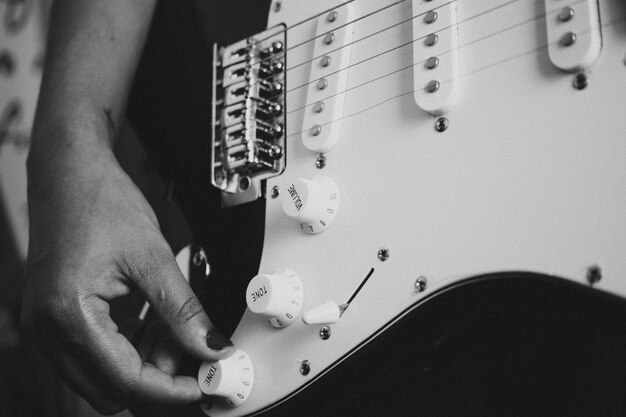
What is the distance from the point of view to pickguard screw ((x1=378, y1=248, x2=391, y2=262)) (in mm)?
534

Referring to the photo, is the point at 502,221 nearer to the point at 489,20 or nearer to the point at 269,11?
the point at 489,20

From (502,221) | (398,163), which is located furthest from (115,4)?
(502,221)

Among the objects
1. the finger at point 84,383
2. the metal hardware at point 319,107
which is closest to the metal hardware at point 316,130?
the metal hardware at point 319,107

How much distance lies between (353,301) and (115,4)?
0.60m

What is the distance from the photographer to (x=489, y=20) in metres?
0.51

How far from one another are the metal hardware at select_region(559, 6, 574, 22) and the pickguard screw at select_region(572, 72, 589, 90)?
0.17 ft

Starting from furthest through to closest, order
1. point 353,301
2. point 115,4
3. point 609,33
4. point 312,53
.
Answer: point 115,4 < point 312,53 < point 353,301 < point 609,33

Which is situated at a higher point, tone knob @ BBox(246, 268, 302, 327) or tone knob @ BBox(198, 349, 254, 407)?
tone knob @ BBox(246, 268, 302, 327)

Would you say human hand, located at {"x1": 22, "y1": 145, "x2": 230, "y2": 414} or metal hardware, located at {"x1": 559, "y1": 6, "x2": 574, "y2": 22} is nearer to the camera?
metal hardware, located at {"x1": 559, "y1": 6, "x2": 574, "y2": 22}

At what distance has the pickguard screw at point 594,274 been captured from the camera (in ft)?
1.37

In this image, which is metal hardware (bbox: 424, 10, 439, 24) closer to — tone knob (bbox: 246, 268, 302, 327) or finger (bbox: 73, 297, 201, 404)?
tone knob (bbox: 246, 268, 302, 327)

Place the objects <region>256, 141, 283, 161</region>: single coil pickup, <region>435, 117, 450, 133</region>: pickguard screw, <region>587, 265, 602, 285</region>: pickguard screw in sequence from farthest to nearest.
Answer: <region>256, 141, 283, 161</region>: single coil pickup → <region>435, 117, 450, 133</region>: pickguard screw → <region>587, 265, 602, 285</region>: pickguard screw

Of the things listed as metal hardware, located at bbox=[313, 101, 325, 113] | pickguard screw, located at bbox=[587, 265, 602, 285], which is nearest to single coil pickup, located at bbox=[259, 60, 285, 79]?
metal hardware, located at bbox=[313, 101, 325, 113]

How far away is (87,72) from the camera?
76 centimetres
